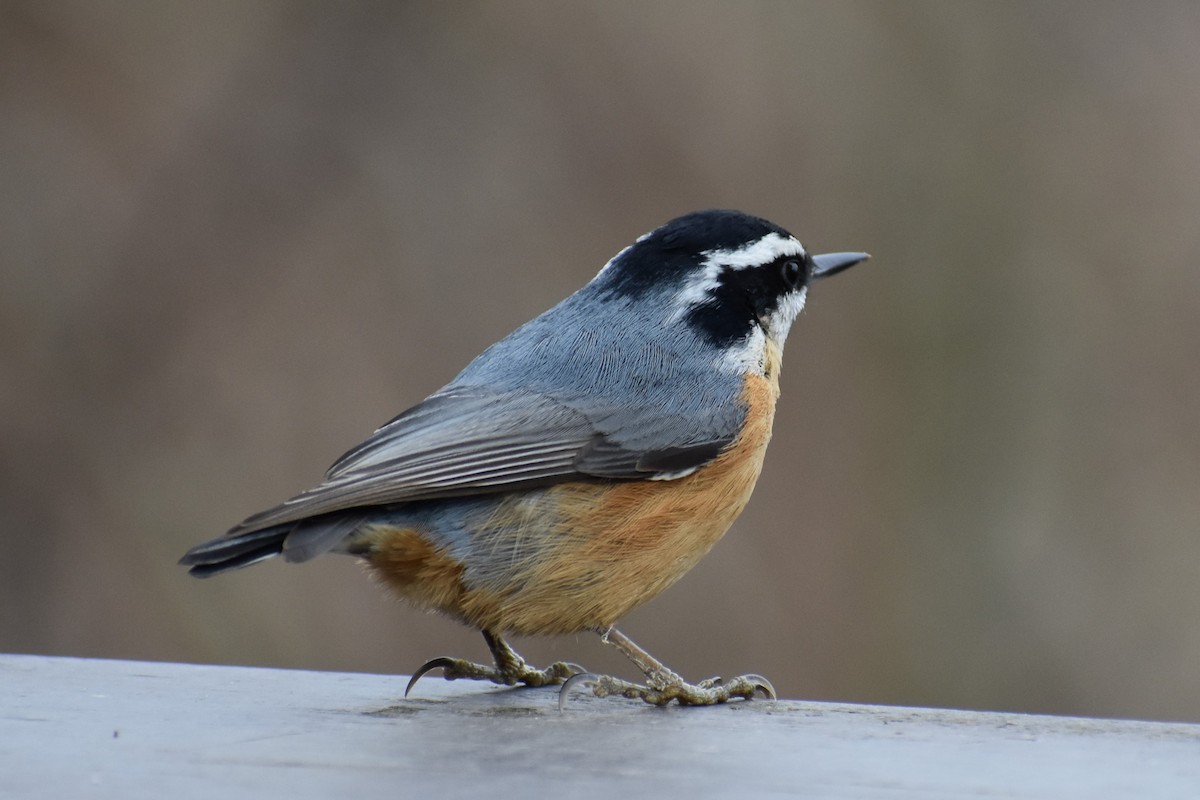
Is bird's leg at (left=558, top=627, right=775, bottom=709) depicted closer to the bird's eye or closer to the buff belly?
the buff belly

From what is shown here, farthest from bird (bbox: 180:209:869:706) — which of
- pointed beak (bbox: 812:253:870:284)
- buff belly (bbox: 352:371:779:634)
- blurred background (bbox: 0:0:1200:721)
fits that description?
blurred background (bbox: 0:0:1200:721)

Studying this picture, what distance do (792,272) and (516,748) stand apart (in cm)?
218

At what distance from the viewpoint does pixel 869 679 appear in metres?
6.49

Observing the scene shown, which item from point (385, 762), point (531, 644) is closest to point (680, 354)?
point (385, 762)

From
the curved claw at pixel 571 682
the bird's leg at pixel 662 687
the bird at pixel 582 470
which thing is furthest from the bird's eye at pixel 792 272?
the curved claw at pixel 571 682

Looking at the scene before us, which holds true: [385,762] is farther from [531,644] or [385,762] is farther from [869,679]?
[869,679]

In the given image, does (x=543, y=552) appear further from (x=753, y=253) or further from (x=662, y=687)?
(x=753, y=253)

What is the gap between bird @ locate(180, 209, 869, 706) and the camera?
3.43 metres

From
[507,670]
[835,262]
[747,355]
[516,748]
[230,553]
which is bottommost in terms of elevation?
[507,670]

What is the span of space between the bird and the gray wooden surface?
29cm

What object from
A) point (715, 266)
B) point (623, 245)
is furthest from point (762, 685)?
point (623, 245)

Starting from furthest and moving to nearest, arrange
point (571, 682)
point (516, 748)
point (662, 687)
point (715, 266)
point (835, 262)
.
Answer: point (835, 262) < point (715, 266) < point (662, 687) < point (571, 682) < point (516, 748)

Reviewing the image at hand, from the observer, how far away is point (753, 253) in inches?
168

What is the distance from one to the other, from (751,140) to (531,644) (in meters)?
2.27
